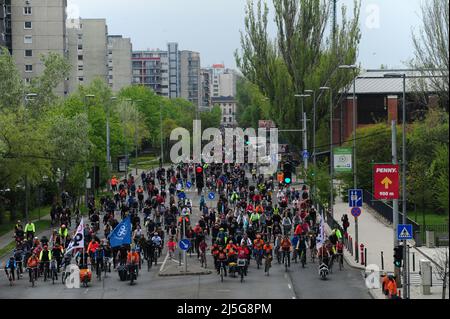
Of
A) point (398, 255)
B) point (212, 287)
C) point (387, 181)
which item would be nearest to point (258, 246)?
point (212, 287)

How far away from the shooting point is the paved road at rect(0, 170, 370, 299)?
2908cm

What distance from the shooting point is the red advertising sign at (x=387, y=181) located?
3080 cm

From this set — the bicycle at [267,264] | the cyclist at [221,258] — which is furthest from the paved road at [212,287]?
the cyclist at [221,258]

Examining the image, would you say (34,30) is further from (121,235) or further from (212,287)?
(212,287)

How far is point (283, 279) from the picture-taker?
32438 millimetres

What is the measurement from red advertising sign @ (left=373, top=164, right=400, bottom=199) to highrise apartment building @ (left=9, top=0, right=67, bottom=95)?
97507mm

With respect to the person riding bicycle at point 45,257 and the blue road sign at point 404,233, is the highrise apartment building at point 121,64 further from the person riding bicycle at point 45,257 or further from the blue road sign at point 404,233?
the blue road sign at point 404,233

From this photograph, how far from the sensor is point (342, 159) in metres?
46.0

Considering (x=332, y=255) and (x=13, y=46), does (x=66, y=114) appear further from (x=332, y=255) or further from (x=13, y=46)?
(x=13, y=46)

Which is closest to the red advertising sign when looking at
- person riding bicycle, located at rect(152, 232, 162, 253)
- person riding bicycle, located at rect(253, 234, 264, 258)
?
person riding bicycle, located at rect(253, 234, 264, 258)

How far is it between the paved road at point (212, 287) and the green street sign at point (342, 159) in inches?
473

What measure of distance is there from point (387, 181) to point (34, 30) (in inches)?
3935

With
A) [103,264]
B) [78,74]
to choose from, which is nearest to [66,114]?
[103,264]

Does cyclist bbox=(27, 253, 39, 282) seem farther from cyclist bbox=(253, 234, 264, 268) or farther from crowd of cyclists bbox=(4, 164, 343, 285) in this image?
cyclist bbox=(253, 234, 264, 268)
